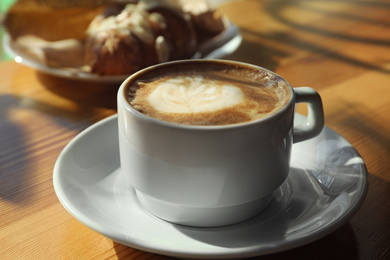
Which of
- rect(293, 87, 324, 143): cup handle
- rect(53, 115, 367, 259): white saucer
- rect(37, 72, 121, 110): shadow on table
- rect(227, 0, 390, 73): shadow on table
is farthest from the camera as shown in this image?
rect(227, 0, 390, 73): shadow on table

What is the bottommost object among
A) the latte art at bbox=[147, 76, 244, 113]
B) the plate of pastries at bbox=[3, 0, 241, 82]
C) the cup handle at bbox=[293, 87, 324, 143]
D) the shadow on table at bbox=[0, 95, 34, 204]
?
the shadow on table at bbox=[0, 95, 34, 204]

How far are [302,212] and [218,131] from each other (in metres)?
0.13

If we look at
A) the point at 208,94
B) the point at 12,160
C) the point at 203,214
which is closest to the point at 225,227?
the point at 203,214

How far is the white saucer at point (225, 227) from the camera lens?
0.41 metres

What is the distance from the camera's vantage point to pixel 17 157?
24.7 inches

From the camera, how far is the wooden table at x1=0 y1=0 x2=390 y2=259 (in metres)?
0.47

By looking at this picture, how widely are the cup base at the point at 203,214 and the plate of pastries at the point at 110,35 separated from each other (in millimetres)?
366

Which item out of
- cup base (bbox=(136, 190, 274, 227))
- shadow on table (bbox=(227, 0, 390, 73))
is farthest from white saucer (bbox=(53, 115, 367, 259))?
shadow on table (bbox=(227, 0, 390, 73))

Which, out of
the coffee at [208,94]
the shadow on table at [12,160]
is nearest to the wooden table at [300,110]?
the shadow on table at [12,160]

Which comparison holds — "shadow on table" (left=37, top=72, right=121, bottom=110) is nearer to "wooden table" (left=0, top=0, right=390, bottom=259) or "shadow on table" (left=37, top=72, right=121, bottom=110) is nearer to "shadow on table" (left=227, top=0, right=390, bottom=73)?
"wooden table" (left=0, top=0, right=390, bottom=259)

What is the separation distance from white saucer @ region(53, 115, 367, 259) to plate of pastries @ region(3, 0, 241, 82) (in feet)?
0.73

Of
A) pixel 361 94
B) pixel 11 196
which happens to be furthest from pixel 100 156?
pixel 361 94

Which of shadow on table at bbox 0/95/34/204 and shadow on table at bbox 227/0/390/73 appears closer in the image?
shadow on table at bbox 0/95/34/204

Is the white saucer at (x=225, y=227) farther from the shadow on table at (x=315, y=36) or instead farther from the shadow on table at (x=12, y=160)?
the shadow on table at (x=315, y=36)
